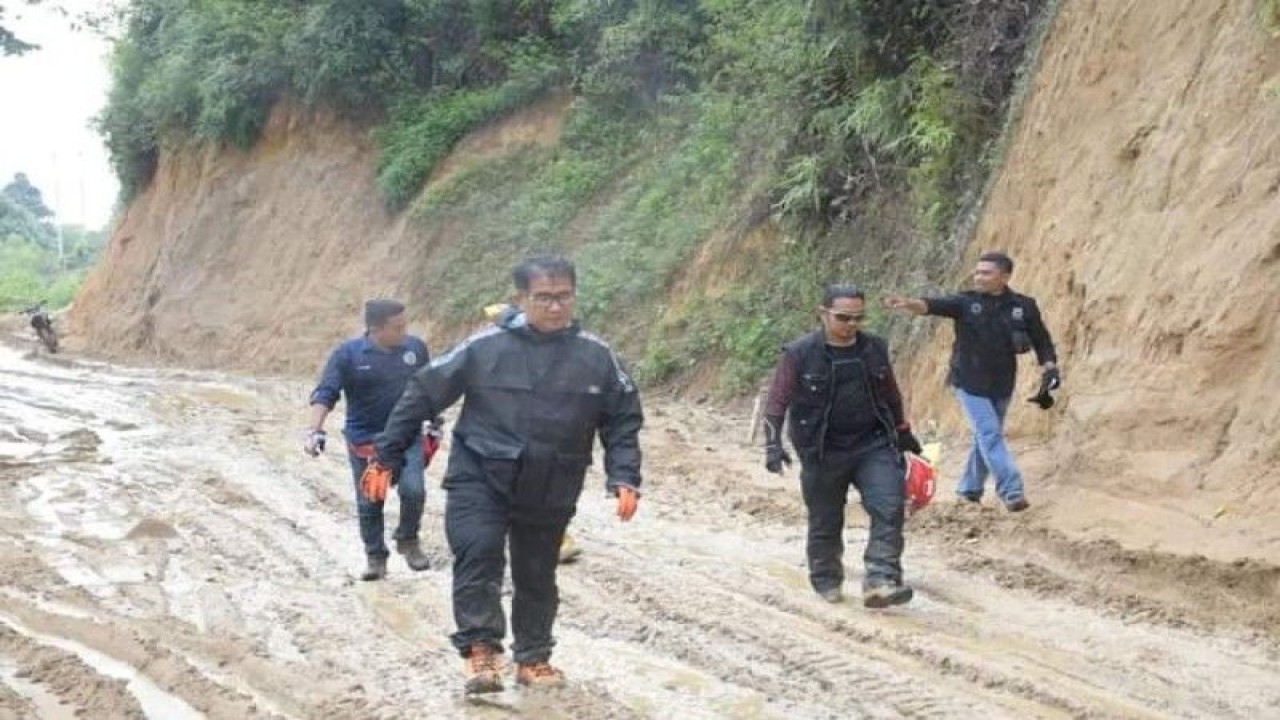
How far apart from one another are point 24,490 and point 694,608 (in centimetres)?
740

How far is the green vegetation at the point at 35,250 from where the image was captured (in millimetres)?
60250

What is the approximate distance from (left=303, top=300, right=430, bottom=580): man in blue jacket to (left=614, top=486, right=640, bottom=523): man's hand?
3.05 metres

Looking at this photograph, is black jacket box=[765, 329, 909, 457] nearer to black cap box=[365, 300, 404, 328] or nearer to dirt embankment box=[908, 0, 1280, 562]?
dirt embankment box=[908, 0, 1280, 562]

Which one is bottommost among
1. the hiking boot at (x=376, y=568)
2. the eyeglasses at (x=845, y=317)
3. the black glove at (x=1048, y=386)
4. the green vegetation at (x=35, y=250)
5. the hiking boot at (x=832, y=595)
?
the green vegetation at (x=35, y=250)

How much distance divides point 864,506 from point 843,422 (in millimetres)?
460

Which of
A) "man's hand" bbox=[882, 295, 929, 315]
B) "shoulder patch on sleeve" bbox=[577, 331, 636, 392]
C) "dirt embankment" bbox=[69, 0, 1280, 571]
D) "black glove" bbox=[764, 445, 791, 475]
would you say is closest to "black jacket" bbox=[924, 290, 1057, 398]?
"man's hand" bbox=[882, 295, 929, 315]

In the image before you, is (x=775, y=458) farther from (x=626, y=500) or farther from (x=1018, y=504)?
(x=1018, y=504)

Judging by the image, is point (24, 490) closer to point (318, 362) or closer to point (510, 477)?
point (510, 477)

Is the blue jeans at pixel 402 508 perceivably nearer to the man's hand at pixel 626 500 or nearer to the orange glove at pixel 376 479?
the orange glove at pixel 376 479

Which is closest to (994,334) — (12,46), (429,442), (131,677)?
(429,442)

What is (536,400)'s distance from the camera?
20.1 feet

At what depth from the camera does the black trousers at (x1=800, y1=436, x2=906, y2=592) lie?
25.3 ft

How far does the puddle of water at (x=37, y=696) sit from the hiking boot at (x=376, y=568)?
2330 millimetres

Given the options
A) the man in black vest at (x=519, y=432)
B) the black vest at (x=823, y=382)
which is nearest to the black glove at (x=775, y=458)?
the black vest at (x=823, y=382)
